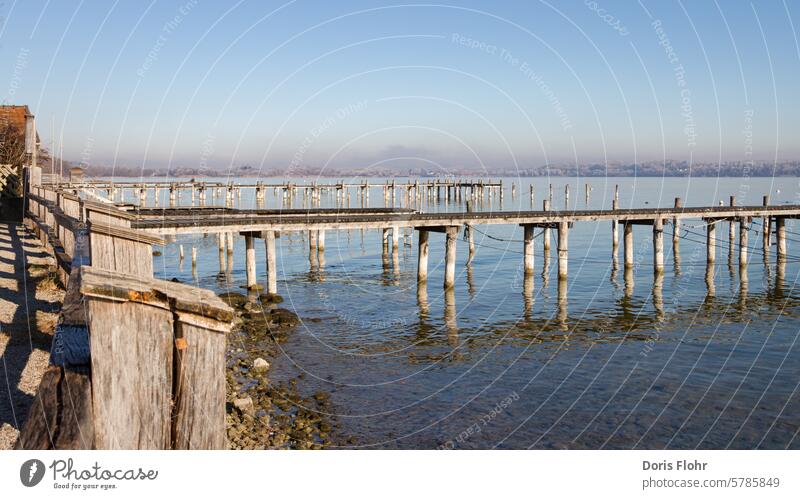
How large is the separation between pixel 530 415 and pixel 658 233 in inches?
917

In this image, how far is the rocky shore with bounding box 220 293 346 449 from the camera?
11672mm

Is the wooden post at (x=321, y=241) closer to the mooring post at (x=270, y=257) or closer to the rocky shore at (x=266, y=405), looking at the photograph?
the mooring post at (x=270, y=257)

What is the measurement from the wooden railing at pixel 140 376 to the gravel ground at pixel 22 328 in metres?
4.74

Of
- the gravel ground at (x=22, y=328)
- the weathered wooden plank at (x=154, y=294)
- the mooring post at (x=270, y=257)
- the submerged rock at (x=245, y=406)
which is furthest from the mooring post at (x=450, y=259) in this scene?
the weathered wooden plank at (x=154, y=294)

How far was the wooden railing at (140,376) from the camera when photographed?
118 inches

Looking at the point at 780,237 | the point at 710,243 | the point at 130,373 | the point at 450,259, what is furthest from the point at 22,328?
the point at 780,237

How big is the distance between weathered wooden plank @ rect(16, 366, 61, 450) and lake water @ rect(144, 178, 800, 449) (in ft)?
30.4

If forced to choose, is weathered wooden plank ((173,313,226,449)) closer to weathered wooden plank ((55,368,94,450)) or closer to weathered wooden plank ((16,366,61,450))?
weathered wooden plank ((55,368,94,450))

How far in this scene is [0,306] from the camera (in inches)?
516

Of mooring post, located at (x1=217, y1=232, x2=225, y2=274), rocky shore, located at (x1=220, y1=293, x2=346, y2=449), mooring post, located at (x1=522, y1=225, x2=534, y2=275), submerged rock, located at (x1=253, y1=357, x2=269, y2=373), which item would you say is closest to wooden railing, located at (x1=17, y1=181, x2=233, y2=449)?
rocky shore, located at (x1=220, y1=293, x2=346, y2=449)

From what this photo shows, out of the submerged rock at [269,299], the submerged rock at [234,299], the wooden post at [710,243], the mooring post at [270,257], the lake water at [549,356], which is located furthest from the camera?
the wooden post at [710,243]
